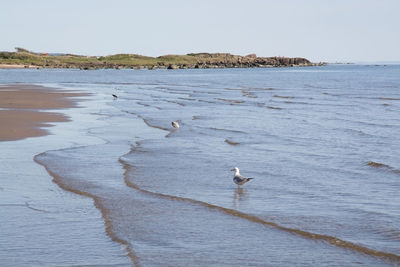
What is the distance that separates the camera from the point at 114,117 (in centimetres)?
3142

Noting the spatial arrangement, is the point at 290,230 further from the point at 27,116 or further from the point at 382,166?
the point at 27,116

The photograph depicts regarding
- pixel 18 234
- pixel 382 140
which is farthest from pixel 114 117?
pixel 18 234

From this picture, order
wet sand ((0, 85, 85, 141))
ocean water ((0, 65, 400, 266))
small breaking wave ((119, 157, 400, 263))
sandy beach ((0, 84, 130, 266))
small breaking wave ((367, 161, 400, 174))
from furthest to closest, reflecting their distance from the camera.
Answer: wet sand ((0, 85, 85, 141))
small breaking wave ((367, 161, 400, 174))
ocean water ((0, 65, 400, 266))
small breaking wave ((119, 157, 400, 263))
sandy beach ((0, 84, 130, 266))

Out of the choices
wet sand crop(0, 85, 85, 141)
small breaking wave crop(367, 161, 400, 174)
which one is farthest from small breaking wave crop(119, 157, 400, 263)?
wet sand crop(0, 85, 85, 141)

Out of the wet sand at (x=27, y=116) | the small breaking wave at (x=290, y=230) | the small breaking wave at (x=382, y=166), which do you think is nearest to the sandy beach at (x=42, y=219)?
the small breaking wave at (x=290, y=230)

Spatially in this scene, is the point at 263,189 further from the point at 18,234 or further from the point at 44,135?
the point at 44,135

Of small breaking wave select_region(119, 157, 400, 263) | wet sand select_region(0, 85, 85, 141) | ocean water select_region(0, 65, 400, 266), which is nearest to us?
small breaking wave select_region(119, 157, 400, 263)

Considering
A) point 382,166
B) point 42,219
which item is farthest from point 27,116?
point 42,219

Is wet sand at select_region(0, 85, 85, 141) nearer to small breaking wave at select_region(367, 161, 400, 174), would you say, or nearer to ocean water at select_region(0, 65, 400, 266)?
ocean water at select_region(0, 65, 400, 266)

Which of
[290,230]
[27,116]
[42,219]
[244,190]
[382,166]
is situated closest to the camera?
[290,230]

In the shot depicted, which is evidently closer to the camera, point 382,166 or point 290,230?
point 290,230

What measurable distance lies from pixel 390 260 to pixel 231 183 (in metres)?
6.07

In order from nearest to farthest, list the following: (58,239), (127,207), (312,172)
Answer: (58,239) → (127,207) → (312,172)

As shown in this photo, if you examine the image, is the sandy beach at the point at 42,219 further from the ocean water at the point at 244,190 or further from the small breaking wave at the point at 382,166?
the small breaking wave at the point at 382,166
